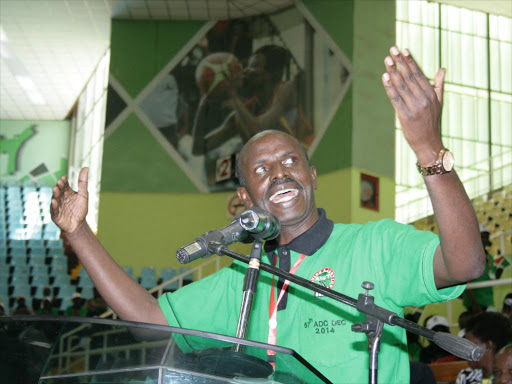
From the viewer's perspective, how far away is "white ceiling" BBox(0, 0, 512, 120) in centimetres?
1420

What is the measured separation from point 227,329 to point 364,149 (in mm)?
9984

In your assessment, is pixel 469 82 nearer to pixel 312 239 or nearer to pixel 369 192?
pixel 369 192

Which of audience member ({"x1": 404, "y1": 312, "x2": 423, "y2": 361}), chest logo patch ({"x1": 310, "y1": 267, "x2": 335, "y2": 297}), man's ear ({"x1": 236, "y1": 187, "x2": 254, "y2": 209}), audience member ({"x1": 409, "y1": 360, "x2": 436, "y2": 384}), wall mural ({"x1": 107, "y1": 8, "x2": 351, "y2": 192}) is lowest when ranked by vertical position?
audience member ({"x1": 409, "y1": 360, "x2": 436, "y2": 384})

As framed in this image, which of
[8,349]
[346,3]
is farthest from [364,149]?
[8,349]

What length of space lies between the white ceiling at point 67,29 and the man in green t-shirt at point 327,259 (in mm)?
11921

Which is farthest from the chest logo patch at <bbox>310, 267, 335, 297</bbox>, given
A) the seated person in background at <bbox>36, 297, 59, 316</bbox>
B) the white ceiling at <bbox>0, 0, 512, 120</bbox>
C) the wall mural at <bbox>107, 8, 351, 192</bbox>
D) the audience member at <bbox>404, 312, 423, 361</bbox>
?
the white ceiling at <bbox>0, 0, 512, 120</bbox>

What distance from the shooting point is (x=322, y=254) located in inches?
81.3

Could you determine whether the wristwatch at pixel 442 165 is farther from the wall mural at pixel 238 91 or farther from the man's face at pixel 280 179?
the wall mural at pixel 238 91

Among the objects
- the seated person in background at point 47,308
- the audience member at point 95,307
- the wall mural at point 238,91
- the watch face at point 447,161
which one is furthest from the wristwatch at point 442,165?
the wall mural at point 238,91

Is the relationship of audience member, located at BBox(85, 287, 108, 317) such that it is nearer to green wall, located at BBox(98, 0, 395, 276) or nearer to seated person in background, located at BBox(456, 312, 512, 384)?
green wall, located at BBox(98, 0, 395, 276)

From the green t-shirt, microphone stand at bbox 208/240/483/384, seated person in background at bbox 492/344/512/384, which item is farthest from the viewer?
seated person in background at bbox 492/344/512/384

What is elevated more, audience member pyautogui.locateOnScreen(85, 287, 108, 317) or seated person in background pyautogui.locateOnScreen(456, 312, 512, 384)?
audience member pyautogui.locateOnScreen(85, 287, 108, 317)

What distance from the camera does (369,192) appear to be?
1176 centimetres

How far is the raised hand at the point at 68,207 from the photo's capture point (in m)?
2.07
